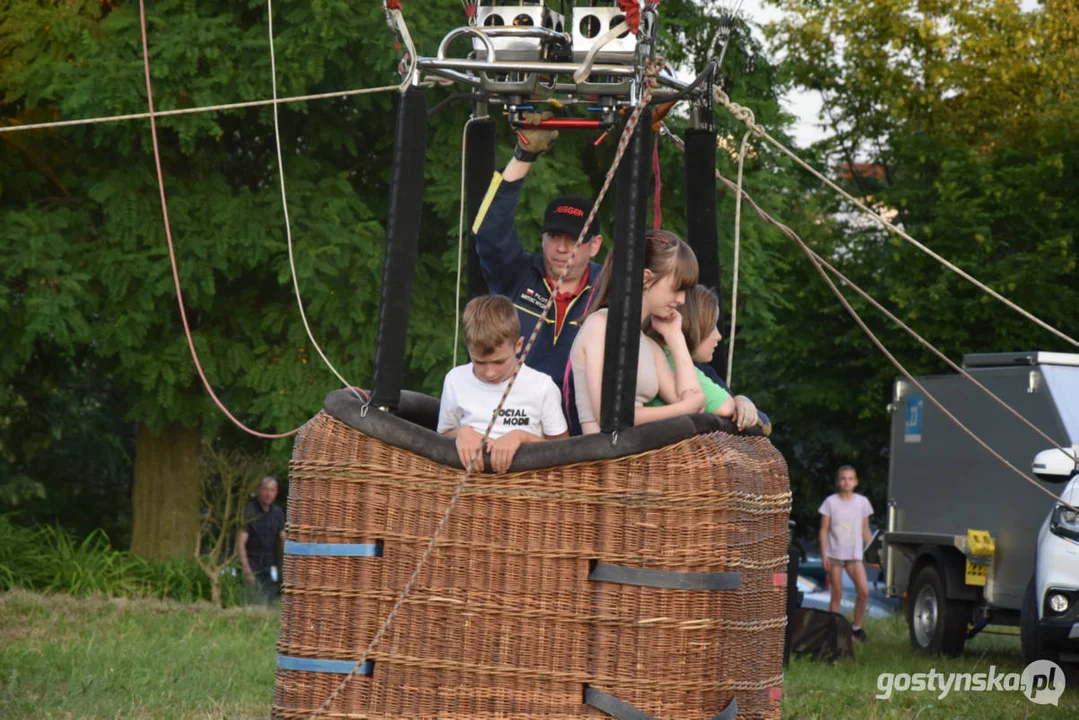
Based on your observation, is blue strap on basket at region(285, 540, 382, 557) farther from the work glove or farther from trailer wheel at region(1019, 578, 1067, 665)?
trailer wheel at region(1019, 578, 1067, 665)

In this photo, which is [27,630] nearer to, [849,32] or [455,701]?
Result: [455,701]

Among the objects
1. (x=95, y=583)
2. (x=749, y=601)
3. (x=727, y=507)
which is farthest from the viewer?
(x=95, y=583)

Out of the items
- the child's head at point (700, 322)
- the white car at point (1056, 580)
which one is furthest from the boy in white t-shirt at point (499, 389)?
the white car at point (1056, 580)

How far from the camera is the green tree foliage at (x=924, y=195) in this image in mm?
18797

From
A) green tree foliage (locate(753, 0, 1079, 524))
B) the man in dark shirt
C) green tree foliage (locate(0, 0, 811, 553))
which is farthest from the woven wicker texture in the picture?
green tree foliage (locate(753, 0, 1079, 524))

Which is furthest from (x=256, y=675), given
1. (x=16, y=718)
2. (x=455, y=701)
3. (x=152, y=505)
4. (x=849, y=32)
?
(x=849, y=32)

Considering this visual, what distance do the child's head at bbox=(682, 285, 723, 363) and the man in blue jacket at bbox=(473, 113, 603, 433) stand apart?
0.60 meters

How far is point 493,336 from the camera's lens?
381 cm

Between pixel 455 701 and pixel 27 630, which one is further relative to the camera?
pixel 27 630

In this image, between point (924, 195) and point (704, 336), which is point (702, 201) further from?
point (924, 195)

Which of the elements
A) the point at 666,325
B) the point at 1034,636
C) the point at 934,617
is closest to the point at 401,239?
the point at 666,325

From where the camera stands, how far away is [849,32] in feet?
74.8

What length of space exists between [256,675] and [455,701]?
4.64 metres

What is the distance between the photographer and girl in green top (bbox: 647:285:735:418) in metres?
4.06
